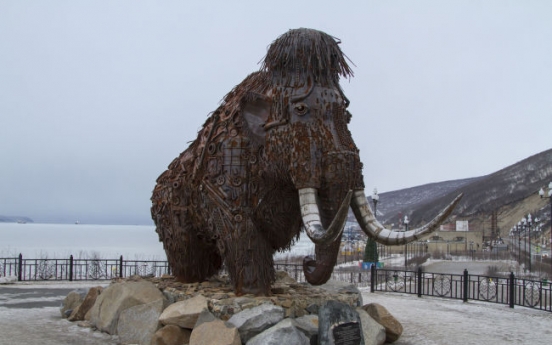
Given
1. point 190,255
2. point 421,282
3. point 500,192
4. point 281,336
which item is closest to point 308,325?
point 281,336

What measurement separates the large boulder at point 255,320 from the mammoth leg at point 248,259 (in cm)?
38

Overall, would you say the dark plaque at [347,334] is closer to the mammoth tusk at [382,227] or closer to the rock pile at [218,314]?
the rock pile at [218,314]

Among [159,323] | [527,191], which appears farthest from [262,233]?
[527,191]

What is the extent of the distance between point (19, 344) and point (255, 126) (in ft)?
12.6

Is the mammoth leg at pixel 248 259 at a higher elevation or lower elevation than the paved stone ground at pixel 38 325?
higher

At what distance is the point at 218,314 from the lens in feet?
18.7

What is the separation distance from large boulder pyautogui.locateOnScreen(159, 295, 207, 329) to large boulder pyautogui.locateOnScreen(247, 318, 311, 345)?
0.78m

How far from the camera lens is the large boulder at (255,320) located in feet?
17.7

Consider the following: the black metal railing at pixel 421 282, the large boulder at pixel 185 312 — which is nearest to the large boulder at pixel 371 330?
the large boulder at pixel 185 312

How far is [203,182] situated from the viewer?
246 inches

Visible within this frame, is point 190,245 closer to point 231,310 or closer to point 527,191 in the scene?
point 231,310

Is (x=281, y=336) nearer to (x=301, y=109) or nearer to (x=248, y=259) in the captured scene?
(x=248, y=259)

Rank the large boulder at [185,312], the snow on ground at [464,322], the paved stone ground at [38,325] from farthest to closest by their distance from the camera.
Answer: the snow on ground at [464,322]
the paved stone ground at [38,325]
the large boulder at [185,312]

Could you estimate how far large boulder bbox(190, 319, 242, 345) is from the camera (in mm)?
5191
